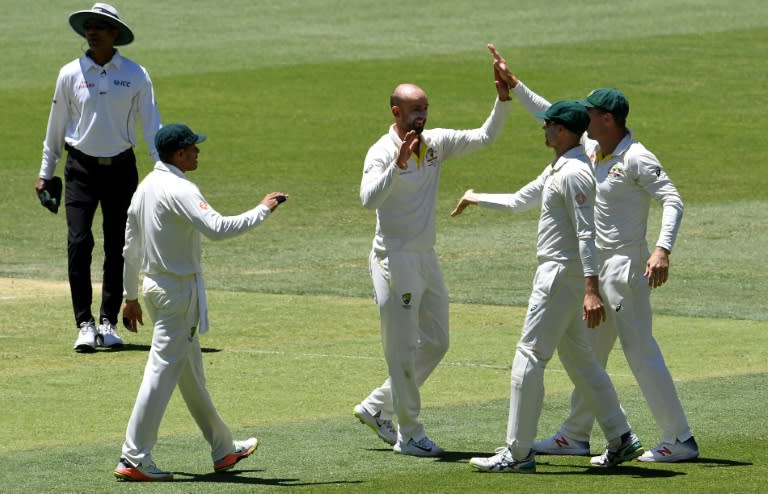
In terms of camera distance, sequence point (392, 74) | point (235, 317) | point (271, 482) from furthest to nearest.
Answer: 1. point (392, 74)
2. point (235, 317)
3. point (271, 482)

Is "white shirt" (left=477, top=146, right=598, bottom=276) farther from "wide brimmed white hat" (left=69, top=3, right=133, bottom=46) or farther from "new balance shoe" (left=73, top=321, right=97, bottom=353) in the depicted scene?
"wide brimmed white hat" (left=69, top=3, right=133, bottom=46)

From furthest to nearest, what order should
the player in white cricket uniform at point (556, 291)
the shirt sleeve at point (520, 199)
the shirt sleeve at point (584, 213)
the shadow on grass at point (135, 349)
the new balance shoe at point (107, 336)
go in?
the new balance shoe at point (107, 336)
the shadow on grass at point (135, 349)
the shirt sleeve at point (520, 199)
the player in white cricket uniform at point (556, 291)
the shirt sleeve at point (584, 213)

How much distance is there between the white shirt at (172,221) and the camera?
9.94m

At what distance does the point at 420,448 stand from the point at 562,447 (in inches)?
36.5

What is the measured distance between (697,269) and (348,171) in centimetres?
939

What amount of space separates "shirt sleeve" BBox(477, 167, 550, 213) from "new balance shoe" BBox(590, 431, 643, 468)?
162 cm

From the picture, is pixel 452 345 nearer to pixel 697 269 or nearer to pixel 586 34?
pixel 697 269

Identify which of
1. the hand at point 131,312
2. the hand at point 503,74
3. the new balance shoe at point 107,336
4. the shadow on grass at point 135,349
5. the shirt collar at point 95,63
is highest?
the shirt collar at point 95,63

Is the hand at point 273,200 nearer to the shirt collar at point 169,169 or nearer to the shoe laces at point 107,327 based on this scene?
the shirt collar at point 169,169

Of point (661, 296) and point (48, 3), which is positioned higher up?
point (48, 3)

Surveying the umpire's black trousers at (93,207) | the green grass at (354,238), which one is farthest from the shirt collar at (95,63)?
the green grass at (354,238)

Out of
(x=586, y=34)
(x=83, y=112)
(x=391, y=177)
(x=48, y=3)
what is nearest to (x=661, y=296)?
(x=83, y=112)

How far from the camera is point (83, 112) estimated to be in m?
15.0

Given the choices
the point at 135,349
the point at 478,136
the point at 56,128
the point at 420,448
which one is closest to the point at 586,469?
the point at 420,448
